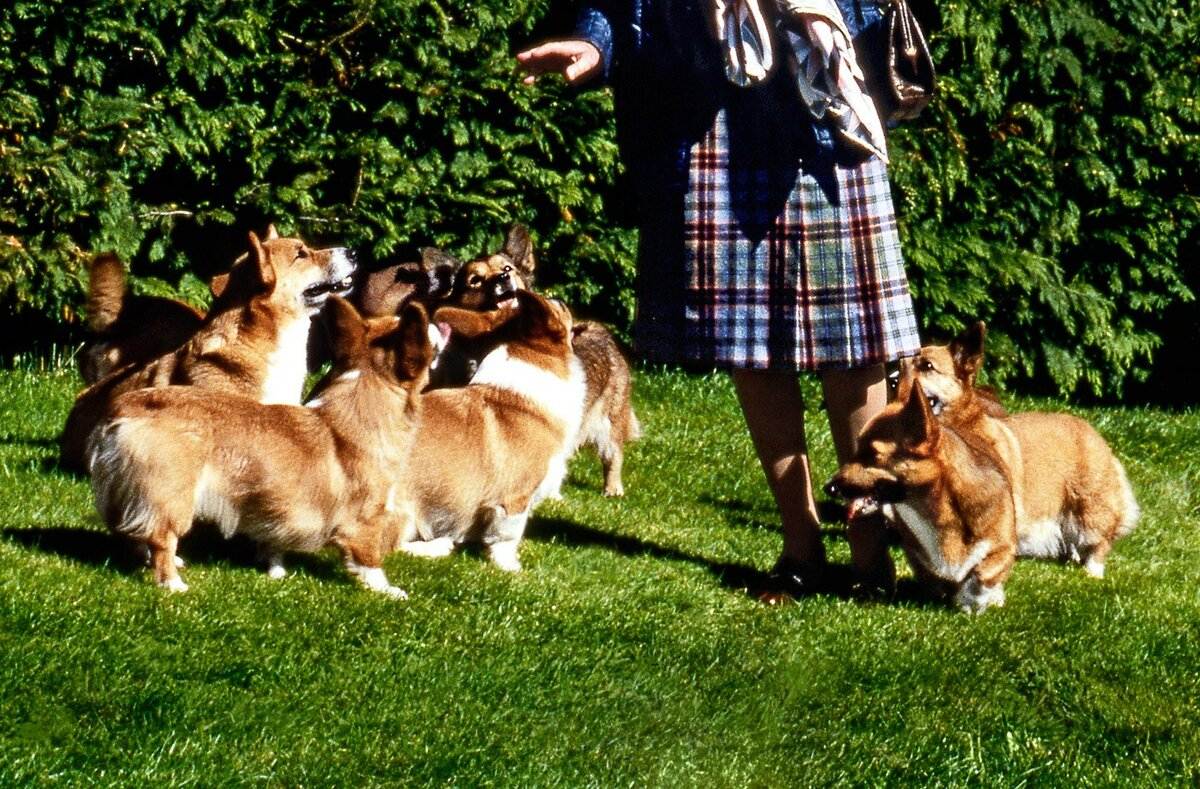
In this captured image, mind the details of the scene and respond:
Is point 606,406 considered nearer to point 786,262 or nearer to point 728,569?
point 728,569

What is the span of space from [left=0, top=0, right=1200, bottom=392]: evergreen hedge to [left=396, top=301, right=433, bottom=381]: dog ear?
2.92 meters

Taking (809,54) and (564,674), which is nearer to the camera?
(564,674)

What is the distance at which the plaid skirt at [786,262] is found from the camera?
533 centimetres

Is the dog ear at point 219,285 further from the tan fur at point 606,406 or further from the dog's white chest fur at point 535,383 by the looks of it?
the tan fur at point 606,406

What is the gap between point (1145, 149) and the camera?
31.9 feet

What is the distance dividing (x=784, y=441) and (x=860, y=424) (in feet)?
0.84

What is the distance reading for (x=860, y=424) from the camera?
5621 mm

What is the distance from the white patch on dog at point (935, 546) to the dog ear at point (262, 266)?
2.63 m

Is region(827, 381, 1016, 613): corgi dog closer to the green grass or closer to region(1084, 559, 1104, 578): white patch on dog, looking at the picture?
the green grass

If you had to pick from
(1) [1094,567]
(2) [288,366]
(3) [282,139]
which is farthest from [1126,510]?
(3) [282,139]

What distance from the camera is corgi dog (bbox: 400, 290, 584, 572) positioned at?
5.96m

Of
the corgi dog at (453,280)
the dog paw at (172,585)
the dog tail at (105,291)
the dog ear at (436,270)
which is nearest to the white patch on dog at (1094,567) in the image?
the corgi dog at (453,280)

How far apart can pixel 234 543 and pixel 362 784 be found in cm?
206

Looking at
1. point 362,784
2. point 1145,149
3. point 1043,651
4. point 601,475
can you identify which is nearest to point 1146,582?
point 1043,651
